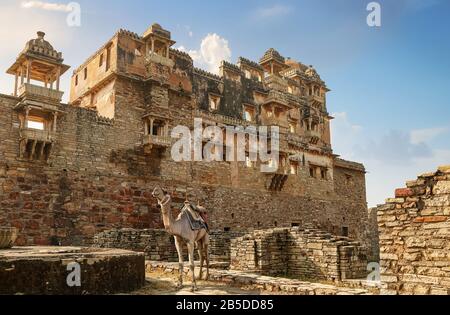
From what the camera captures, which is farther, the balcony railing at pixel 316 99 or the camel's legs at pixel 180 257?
the balcony railing at pixel 316 99

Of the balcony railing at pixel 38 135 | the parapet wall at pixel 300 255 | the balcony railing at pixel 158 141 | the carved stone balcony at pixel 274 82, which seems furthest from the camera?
the carved stone balcony at pixel 274 82

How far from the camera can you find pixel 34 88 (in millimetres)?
16500

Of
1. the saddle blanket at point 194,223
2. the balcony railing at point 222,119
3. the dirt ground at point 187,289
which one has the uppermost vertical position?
the balcony railing at point 222,119

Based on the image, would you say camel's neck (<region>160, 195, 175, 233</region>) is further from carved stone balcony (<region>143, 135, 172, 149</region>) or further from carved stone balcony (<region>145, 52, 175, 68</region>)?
carved stone balcony (<region>145, 52, 175, 68</region>)

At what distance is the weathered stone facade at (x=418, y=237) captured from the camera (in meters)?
6.33

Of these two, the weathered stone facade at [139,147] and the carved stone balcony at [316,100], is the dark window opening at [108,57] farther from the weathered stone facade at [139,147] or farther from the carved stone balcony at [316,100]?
the carved stone balcony at [316,100]

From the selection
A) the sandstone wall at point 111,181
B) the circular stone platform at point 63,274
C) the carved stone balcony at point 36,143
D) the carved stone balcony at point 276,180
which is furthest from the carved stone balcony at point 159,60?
the circular stone platform at point 63,274

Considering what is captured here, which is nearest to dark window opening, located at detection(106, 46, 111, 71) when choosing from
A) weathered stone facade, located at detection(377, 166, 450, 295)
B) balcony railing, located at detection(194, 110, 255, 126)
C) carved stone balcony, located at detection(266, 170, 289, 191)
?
balcony railing, located at detection(194, 110, 255, 126)

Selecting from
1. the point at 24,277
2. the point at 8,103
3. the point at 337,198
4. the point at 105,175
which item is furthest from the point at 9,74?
the point at 337,198

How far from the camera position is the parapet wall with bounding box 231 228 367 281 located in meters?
11.6

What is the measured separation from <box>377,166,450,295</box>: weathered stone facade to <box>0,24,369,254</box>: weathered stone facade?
1382cm

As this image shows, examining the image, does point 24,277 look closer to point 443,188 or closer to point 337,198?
point 443,188

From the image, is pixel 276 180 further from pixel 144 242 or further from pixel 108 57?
pixel 144 242

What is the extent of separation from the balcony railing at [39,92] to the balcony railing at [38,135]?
1.47 m
